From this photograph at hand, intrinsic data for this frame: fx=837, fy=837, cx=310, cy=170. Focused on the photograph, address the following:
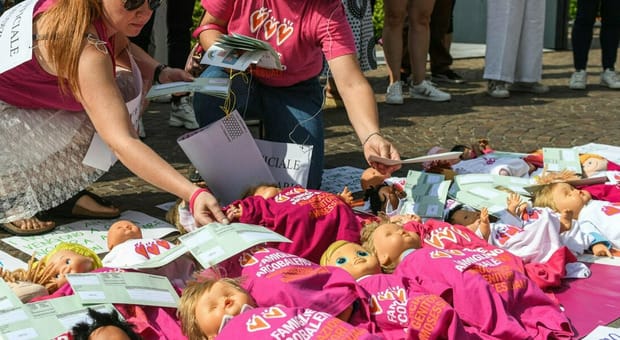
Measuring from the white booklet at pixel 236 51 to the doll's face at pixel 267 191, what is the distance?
526mm

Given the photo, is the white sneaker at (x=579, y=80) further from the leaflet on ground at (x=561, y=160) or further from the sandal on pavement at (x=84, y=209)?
the sandal on pavement at (x=84, y=209)

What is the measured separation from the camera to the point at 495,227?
336cm

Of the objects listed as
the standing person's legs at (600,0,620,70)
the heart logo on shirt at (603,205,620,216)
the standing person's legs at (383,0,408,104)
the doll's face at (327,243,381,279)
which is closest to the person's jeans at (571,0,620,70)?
the standing person's legs at (600,0,620,70)

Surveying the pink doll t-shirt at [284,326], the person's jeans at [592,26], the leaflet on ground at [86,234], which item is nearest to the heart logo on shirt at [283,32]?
the leaflet on ground at [86,234]

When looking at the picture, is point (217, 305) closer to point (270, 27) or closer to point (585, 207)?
point (270, 27)

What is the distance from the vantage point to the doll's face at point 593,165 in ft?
13.7

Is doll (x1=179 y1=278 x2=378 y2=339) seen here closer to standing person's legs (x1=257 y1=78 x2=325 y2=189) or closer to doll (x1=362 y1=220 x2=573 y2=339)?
doll (x1=362 y1=220 x2=573 y2=339)

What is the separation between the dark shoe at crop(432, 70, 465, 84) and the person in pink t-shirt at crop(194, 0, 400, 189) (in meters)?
3.91

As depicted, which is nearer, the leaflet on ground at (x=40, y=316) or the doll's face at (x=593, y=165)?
the leaflet on ground at (x=40, y=316)

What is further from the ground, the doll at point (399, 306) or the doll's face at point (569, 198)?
the doll at point (399, 306)

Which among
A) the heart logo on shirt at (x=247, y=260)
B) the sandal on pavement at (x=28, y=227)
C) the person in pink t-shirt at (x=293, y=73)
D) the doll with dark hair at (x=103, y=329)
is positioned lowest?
the sandal on pavement at (x=28, y=227)

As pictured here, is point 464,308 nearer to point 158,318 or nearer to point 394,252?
point 394,252

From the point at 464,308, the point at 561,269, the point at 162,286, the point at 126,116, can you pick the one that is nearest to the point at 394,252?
the point at 464,308

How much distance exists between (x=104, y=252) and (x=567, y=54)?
7915mm
